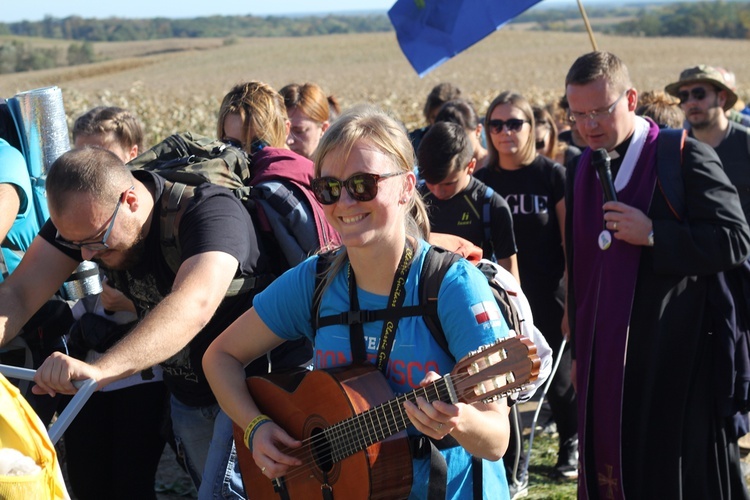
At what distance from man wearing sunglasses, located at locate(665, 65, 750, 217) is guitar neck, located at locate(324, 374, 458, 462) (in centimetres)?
462

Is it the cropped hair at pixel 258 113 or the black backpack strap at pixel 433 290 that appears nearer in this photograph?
the black backpack strap at pixel 433 290

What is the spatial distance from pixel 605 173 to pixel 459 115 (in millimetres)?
2120

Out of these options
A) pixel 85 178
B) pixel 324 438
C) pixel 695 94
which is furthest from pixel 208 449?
pixel 695 94

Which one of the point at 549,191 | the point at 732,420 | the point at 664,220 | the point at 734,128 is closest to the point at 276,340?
the point at 664,220

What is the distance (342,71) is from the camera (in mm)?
46656

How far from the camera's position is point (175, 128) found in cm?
1780

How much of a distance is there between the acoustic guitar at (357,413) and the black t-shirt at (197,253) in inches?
19.4

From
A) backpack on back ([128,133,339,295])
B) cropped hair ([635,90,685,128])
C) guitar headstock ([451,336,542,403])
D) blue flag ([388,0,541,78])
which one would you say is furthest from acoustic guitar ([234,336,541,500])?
blue flag ([388,0,541,78])

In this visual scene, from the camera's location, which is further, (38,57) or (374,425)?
(38,57)

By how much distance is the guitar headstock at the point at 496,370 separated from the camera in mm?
2148

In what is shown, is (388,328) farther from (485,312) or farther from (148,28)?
(148,28)

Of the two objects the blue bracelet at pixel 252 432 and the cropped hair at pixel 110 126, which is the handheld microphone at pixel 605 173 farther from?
the cropped hair at pixel 110 126

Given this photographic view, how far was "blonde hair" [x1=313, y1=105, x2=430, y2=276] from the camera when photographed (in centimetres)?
265

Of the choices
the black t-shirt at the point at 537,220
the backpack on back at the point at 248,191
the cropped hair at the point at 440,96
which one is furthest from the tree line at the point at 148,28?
the backpack on back at the point at 248,191
